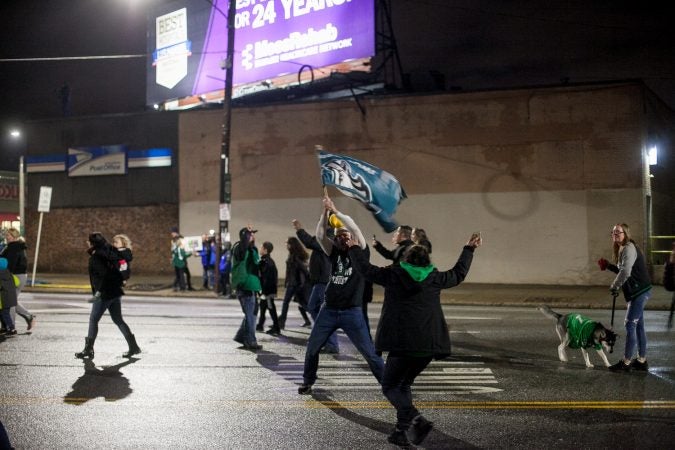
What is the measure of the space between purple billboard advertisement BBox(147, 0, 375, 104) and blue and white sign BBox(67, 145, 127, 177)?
19.0ft

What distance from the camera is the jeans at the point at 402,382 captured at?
5688 mm

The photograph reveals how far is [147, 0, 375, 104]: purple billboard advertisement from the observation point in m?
28.5

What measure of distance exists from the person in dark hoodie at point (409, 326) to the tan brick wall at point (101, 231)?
23328mm

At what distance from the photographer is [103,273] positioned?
32.2 ft

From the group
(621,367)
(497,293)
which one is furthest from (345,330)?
(497,293)

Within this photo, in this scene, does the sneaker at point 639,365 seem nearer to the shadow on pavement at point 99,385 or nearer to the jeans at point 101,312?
the shadow on pavement at point 99,385

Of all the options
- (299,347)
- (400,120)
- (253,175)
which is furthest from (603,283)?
(299,347)

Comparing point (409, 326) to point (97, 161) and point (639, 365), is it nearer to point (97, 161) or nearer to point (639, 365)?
point (639, 365)

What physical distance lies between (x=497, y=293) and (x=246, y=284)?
39.6 ft

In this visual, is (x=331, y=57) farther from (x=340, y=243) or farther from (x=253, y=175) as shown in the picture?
(x=340, y=243)

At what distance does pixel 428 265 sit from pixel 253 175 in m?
21.8

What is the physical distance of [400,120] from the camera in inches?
992

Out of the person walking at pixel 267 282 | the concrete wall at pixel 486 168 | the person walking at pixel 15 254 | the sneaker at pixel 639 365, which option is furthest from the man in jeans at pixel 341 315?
the concrete wall at pixel 486 168

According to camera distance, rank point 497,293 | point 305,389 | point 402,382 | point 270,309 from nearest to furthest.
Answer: point 402,382 < point 305,389 < point 270,309 < point 497,293
